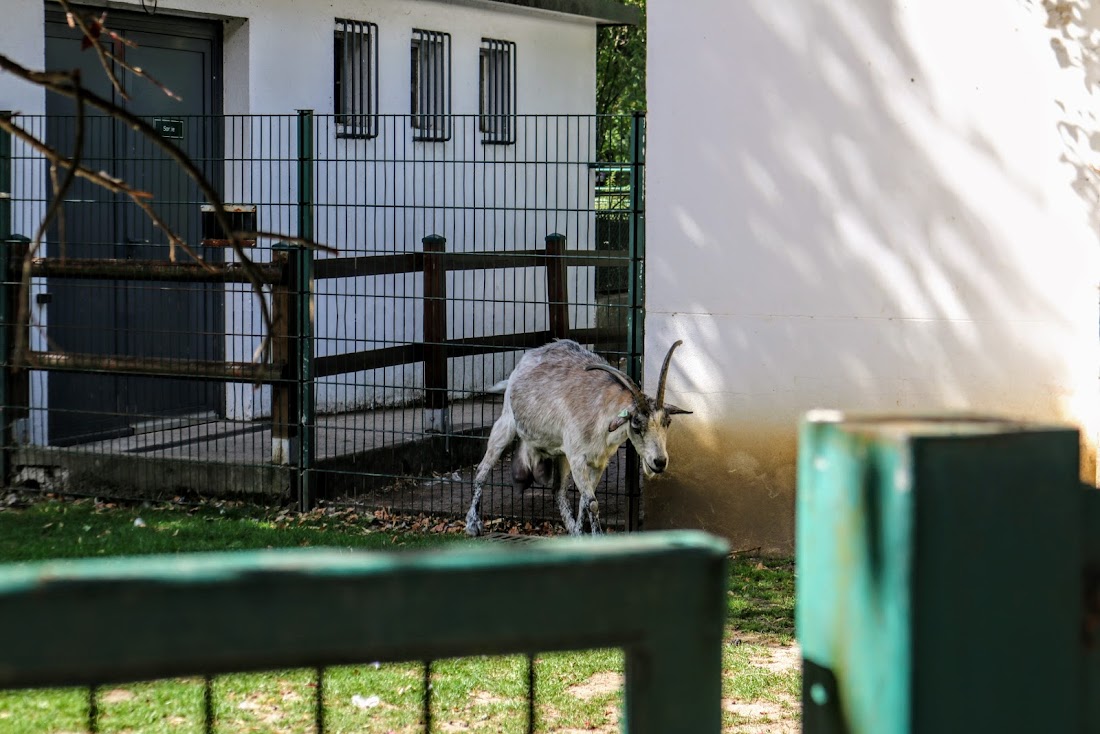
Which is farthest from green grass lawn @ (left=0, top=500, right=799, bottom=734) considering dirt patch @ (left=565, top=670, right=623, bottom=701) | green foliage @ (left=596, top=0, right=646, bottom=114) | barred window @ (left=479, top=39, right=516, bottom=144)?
green foliage @ (left=596, top=0, right=646, bottom=114)

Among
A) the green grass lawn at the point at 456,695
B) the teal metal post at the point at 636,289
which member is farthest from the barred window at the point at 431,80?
the green grass lawn at the point at 456,695

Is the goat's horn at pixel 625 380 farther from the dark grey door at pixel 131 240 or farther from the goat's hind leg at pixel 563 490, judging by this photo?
the dark grey door at pixel 131 240

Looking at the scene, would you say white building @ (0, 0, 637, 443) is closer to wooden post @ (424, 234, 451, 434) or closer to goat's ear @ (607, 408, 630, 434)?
wooden post @ (424, 234, 451, 434)

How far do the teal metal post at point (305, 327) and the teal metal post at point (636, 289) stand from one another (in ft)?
7.06

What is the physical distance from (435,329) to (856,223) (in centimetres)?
338

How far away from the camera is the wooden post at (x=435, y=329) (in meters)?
10.1

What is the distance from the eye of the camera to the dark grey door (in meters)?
10.6

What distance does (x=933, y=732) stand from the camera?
1258 millimetres

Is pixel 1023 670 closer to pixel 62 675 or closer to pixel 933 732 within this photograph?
pixel 933 732

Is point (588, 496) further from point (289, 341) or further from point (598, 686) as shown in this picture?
point (598, 686)

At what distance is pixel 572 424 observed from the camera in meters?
8.68

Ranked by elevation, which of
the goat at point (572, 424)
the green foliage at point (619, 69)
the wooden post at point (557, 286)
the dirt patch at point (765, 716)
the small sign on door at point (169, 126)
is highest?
the green foliage at point (619, 69)

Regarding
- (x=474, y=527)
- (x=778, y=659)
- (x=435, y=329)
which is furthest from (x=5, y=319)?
(x=778, y=659)

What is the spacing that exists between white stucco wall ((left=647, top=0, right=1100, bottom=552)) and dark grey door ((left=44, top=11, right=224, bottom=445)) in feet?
12.1
